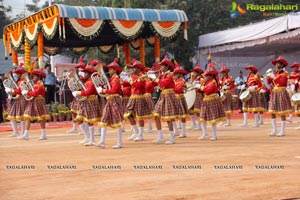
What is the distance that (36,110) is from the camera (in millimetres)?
13516

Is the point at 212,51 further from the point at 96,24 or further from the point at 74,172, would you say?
the point at 74,172

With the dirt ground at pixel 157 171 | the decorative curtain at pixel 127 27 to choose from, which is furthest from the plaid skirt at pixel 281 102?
the decorative curtain at pixel 127 27

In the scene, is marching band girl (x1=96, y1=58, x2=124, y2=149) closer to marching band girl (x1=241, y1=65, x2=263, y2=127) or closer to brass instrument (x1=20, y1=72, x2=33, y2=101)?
brass instrument (x1=20, y1=72, x2=33, y2=101)

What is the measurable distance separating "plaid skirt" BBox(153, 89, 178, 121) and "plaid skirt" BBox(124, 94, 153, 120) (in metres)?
0.53

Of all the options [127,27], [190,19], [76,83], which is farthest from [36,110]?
[190,19]

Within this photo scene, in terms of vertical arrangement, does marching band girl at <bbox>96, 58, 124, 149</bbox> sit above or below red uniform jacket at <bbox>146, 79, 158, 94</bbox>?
below

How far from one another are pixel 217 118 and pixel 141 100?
1.77 meters

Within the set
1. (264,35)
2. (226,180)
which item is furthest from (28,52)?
(226,180)

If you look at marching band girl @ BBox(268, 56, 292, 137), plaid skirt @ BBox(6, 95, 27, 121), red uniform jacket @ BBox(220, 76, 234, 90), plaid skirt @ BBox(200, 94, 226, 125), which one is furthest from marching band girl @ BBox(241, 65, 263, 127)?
plaid skirt @ BBox(6, 95, 27, 121)

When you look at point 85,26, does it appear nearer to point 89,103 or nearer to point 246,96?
point 246,96

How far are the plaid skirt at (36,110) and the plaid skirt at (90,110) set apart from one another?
2.12m

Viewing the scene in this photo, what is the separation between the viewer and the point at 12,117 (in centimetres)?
1420

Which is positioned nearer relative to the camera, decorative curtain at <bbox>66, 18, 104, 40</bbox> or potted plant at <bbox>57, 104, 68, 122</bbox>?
decorative curtain at <bbox>66, 18, 104, 40</bbox>

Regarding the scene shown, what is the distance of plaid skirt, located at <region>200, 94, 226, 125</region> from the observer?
12.4 meters
